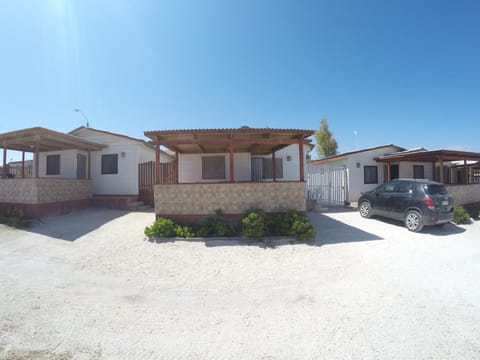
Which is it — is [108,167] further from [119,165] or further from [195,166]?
[195,166]

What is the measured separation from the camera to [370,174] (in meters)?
12.9

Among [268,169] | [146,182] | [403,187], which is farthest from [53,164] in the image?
[403,187]

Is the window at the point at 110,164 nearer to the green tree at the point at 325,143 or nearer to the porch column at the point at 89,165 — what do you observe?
the porch column at the point at 89,165

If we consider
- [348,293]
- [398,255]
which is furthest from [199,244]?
[398,255]

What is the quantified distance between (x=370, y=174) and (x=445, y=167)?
793 cm

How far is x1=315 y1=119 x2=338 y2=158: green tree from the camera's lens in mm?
25170

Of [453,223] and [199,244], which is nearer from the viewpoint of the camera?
[199,244]

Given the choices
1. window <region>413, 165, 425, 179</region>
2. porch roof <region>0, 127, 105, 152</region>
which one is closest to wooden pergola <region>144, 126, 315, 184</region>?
porch roof <region>0, 127, 105, 152</region>

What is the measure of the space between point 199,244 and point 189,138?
3995mm

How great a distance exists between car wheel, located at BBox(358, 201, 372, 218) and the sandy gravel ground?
99.9 inches

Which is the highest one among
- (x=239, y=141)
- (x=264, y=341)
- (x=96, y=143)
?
(x=96, y=143)

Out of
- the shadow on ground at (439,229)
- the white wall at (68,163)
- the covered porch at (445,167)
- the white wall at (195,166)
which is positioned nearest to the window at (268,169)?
the white wall at (195,166)

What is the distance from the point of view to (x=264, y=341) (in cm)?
233

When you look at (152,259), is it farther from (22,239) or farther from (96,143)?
(96,143)
